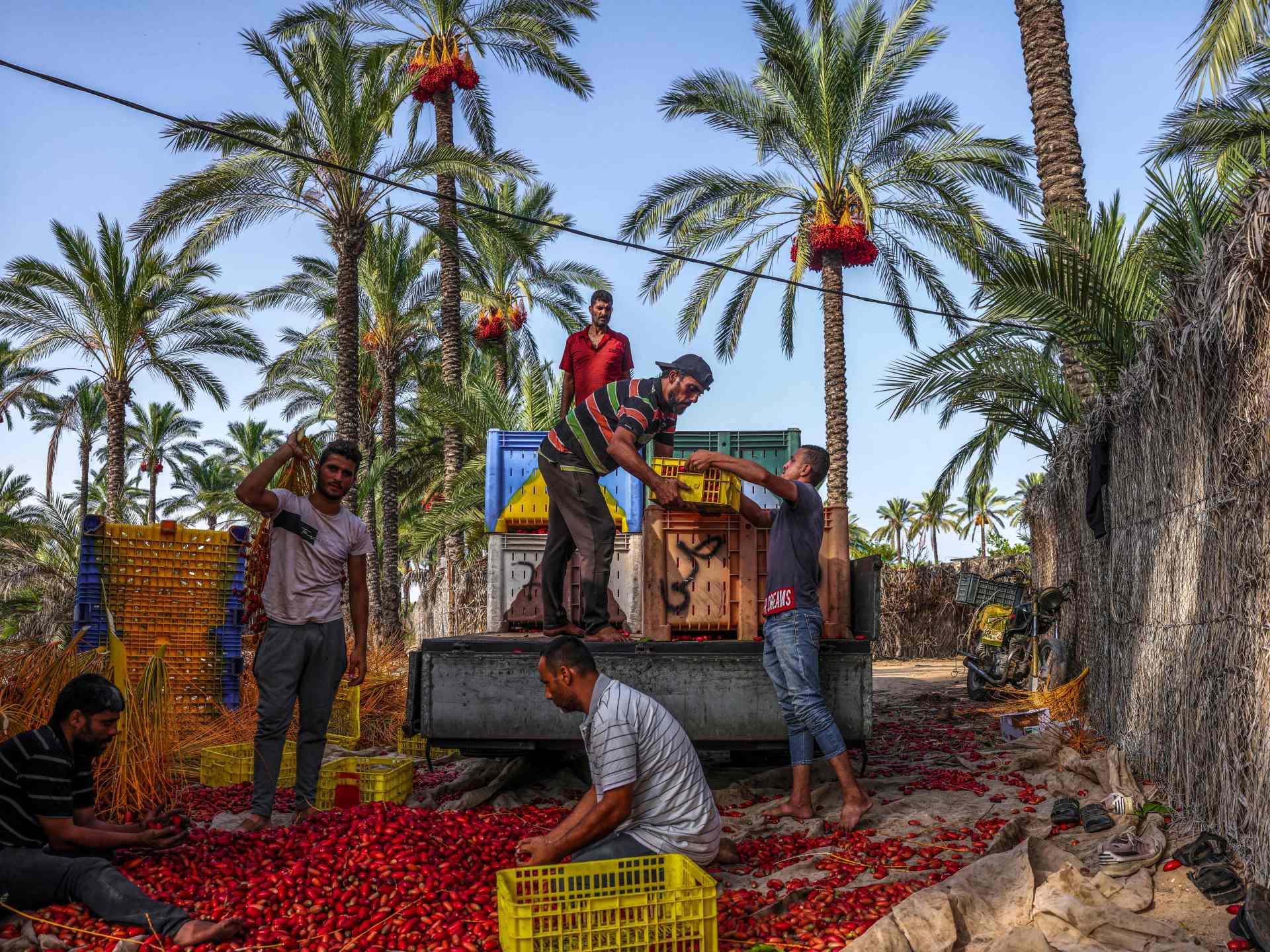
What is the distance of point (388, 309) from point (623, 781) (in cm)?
2129

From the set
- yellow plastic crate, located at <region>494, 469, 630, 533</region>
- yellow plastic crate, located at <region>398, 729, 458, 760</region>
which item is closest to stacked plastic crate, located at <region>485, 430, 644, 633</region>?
yellow plastic crate, located at <region>494, 469, 630, 533</region>

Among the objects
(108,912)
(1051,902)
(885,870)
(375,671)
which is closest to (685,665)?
(885,870)

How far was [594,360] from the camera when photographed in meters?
7.48

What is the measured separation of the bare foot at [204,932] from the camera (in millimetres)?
3678

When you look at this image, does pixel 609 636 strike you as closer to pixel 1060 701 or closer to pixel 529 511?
pixel 529 511

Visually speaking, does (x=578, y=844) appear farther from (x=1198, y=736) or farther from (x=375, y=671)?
(x=375, y=671)

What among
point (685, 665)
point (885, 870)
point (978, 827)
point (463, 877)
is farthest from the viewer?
point (685, 665)

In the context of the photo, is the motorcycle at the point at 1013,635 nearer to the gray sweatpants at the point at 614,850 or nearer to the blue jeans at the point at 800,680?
the blue jeans at the point at 800,680

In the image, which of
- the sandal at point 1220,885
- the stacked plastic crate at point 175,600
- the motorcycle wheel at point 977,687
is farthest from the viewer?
the motorcycle wheel at point 977,687

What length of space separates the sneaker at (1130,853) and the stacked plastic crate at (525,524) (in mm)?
3778

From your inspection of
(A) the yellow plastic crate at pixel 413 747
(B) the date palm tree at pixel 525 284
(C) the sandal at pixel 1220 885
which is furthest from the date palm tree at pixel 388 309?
(C) the sandal at pixel 1220 885

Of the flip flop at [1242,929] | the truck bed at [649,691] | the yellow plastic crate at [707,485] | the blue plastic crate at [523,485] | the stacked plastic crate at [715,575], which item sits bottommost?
the flip flop at [1242,929]

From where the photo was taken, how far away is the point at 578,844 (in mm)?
3816

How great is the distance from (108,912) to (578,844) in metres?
1.85
